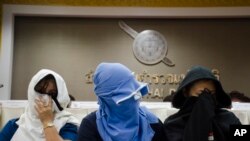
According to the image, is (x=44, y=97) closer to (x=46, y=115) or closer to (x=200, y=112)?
(x=46, y=115)

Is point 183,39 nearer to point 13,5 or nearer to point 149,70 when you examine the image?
point 149,70

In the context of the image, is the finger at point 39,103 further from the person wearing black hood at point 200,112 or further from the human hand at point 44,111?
the person wearing black hood at point 200,112

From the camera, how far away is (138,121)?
62.8 inches

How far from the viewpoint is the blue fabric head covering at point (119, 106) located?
1.55 meters

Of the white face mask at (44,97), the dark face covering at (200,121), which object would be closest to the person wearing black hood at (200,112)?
the dark face covering at (200,121)

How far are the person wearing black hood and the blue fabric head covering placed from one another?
Answer: 0.24 m

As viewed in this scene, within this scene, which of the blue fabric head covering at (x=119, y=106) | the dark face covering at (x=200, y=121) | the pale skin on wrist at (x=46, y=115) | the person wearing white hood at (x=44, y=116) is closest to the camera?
the blue fabric head covering at (x=119, y=106)

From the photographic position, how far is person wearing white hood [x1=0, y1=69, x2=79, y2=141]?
2.22m

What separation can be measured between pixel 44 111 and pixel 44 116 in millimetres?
28

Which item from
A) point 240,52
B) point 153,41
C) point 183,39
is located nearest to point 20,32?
point 153,41

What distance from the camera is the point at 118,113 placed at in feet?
5.15

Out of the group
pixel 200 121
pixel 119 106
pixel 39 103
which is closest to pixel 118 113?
pixel 119 106

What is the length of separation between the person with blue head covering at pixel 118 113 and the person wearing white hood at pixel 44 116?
60 centimetres

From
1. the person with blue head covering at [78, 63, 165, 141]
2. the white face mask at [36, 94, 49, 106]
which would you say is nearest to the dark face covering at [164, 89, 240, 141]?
the person with blue head covering at [78, 63, 165, 141]
